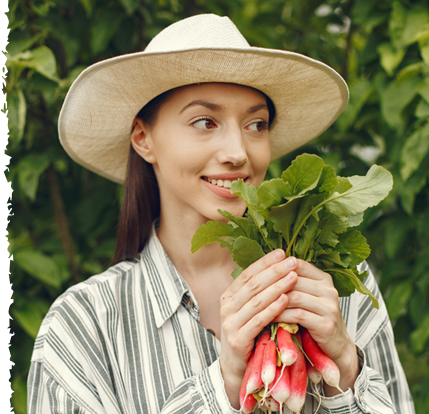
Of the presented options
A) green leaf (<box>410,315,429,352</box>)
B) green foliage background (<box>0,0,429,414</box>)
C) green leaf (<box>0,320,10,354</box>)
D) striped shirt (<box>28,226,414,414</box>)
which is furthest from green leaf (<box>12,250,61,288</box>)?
green leaf (<box>410,315,429,352</box>)

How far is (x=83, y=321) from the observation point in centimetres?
130

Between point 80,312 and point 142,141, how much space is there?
59cm

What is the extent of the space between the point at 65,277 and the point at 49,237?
36 centimetres

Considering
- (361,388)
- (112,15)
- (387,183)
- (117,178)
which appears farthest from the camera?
(112,15)

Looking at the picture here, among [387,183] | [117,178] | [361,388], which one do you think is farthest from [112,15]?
[361,388]

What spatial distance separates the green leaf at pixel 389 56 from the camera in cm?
184

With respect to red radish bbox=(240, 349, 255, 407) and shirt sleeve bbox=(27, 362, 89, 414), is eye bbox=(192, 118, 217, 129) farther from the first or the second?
shirt sleeve bbox=(27, 362, 89, 414)

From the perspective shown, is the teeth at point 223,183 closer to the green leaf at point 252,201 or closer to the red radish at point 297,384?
the green leaf at point 252,201

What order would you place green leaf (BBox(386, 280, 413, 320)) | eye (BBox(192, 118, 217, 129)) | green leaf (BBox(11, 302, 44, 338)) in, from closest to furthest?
eye (BBox(192, 118, 217, 129)), green leaf (BBox(11, 302, 44, 338)), green leaf (BBox(386, 280, 413, 320))

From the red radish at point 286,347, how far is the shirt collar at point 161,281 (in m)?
0.43

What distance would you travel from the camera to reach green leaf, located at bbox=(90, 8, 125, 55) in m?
1.94

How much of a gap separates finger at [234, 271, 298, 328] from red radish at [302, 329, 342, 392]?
155 millimetres

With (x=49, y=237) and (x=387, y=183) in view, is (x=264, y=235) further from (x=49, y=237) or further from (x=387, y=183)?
(x=49, y=237)

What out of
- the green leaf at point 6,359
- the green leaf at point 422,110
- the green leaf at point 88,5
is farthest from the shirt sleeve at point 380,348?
the green leaf at point 88,5
